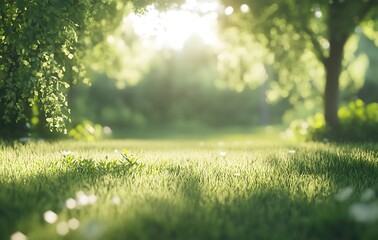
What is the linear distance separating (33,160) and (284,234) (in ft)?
14.1

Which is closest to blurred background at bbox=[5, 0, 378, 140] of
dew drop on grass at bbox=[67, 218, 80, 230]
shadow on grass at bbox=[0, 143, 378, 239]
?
shadow on grass at bbox=[0, 143, 378, 239]

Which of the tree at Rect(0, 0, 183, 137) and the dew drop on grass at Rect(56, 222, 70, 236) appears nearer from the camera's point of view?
the dew drop on grass at Rect(56, 222, 70, 236)

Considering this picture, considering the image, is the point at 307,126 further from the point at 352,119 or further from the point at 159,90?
the point at 159,90

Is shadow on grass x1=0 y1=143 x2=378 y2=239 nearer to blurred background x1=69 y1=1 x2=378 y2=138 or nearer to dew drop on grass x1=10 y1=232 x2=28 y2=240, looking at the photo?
dew drop on grass x1=10 y1=232 x2=28 y2=240

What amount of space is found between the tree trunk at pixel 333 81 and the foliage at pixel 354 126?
0.26 m

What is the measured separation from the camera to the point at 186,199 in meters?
4.43

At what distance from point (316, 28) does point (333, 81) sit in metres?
2.43

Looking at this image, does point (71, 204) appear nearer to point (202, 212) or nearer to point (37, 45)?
point (202, 212)

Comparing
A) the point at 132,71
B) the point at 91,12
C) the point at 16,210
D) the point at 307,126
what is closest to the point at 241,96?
the point at 132,71

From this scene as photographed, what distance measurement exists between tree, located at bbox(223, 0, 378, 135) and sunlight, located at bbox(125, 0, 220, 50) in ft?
4.96

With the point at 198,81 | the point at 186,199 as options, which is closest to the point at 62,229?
the point at 186,199

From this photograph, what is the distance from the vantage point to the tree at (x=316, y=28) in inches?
527

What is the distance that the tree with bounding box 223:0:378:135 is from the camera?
44.0 feet

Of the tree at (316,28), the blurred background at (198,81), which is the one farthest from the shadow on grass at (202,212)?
the tree at (316,28)
